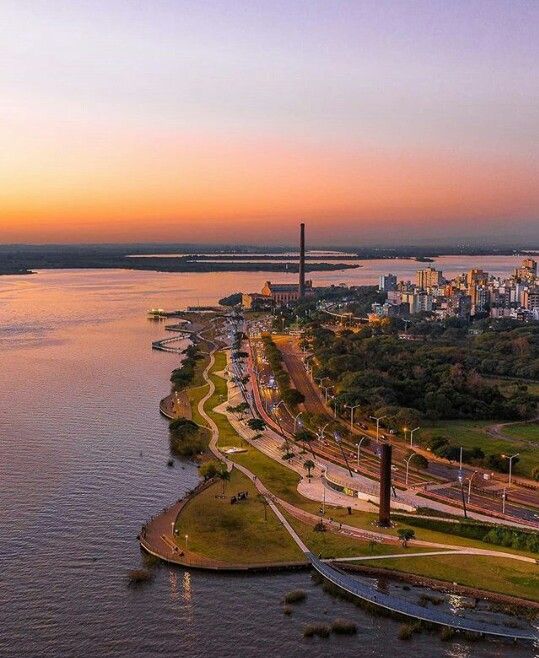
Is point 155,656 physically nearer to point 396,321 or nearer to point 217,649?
point 217,649

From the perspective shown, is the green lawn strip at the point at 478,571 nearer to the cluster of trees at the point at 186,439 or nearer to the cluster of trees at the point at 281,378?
the cluster of trees at the point at 186,439

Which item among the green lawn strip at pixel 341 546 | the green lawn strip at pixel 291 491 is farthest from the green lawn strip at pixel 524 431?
the green lawn strip at pixel 341 546

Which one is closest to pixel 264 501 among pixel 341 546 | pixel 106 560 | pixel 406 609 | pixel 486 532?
pixel 341 546

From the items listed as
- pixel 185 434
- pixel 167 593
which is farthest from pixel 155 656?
pixel 185 434

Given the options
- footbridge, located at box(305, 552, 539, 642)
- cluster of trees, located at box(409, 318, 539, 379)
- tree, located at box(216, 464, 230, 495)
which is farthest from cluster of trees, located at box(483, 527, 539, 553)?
cluster of trees, located at box(409, 318, 539, 379)

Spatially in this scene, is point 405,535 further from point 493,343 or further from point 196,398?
point 493,343
